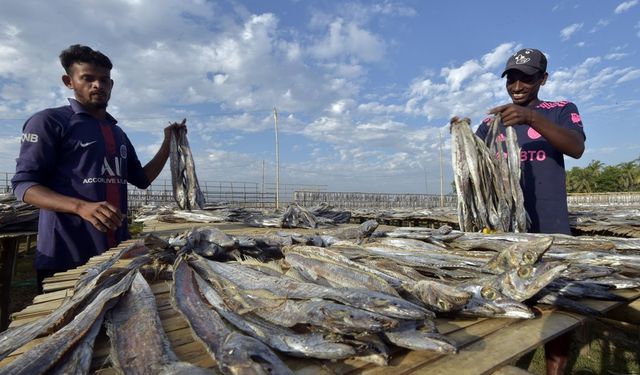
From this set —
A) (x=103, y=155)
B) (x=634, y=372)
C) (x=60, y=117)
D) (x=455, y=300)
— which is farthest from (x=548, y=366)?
(x=60, y=117)

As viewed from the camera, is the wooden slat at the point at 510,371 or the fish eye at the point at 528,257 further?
the fish eye at the point at 528,257

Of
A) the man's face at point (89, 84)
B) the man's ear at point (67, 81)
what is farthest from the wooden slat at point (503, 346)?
the man's ear at point (67, 81)

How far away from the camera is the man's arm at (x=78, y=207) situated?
9.21 ft

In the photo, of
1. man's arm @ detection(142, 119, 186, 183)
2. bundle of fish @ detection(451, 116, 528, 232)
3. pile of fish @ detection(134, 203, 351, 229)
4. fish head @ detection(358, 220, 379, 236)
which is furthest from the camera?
pile of fish @ detection(134, 203, 351, 229)

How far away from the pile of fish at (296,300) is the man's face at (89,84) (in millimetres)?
1772

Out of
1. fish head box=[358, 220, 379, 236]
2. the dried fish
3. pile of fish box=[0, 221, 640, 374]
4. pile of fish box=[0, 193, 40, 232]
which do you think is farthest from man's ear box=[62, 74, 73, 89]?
pile of fish box=[0, 193, 40, 232]

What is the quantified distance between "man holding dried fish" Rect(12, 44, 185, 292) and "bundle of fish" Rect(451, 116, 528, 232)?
4.30 metres

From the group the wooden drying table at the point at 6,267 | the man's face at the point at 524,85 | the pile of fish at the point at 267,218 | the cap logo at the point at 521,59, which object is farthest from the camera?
the pile of fish at the point at 267,218

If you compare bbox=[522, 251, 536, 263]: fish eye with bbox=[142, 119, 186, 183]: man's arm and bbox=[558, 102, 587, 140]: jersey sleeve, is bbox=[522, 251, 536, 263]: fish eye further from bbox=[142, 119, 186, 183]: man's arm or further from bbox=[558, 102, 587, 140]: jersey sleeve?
bbox=[142, 119, 186, 183]: man's arm

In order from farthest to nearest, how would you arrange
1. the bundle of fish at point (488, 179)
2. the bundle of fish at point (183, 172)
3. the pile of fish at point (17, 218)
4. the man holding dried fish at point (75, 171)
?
the bundle of fish at point (183, 172)
the pile of fish at point (17, 218)
the bundle of fish at point (488, 179)
the man holding dried fish at point (75, 171)

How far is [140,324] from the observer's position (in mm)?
1488

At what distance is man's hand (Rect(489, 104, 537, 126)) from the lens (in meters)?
3.45

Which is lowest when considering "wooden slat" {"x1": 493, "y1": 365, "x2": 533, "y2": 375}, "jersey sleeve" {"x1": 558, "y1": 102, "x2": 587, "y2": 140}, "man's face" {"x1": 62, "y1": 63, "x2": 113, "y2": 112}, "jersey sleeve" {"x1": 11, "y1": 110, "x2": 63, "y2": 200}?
"wooden slat" {"x1": 493, "y1": 365, "x2": 533, "y2": 375}

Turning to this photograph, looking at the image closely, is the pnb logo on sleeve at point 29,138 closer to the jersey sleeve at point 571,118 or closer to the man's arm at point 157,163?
the man's arm at point 157,163
